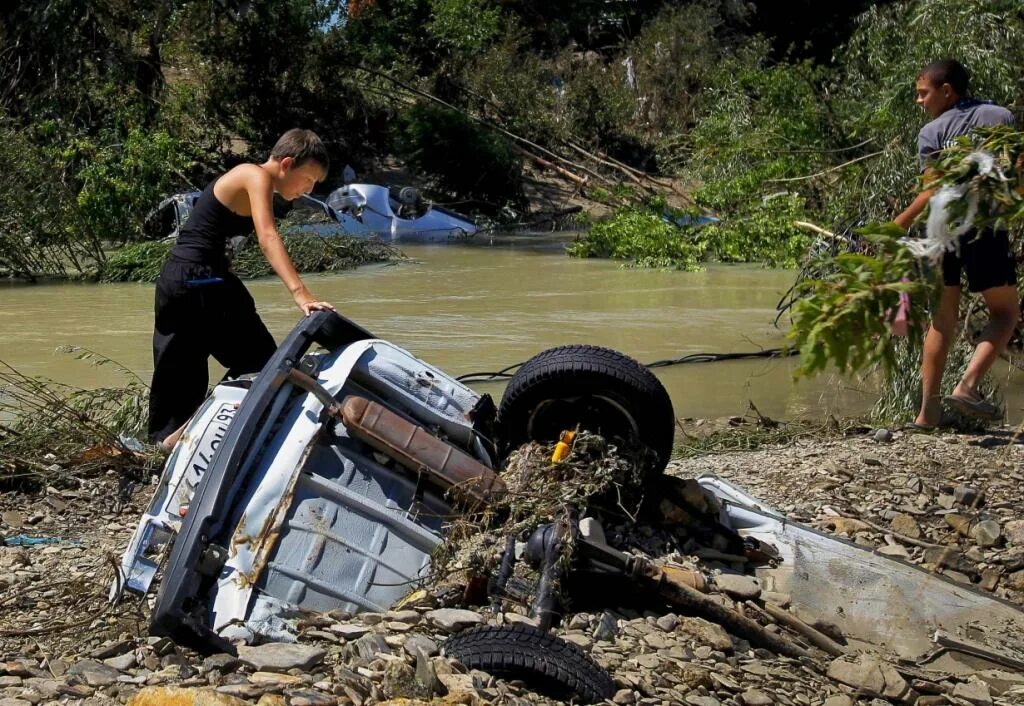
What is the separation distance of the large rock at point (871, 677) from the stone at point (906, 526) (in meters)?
1.39

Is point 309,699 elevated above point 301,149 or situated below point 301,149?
below

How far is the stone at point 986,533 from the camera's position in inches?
214

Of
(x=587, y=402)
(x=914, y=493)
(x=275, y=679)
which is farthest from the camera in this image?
(x=914, y=493)

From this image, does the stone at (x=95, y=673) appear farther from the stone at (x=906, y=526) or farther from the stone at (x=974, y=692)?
the stone at (x=906, y=526)

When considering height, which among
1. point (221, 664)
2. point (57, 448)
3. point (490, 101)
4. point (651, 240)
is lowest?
point (57, 448)

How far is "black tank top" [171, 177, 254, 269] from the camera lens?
5.92 m

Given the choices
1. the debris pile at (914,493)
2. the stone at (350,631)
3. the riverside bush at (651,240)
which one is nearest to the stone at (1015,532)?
the debris pile at (914,493)

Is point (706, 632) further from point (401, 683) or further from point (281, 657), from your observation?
point (281, 657)

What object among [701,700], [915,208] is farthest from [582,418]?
[915,208]

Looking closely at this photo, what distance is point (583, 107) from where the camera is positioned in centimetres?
2545

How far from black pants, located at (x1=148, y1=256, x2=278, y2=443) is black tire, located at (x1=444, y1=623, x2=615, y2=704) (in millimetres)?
2648

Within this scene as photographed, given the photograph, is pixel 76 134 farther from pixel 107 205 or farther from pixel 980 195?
pixel 980 195

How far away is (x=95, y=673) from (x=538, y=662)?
1232mm

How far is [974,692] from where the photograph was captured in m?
4.20
